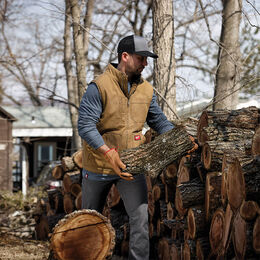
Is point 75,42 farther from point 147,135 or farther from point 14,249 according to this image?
point 14,249

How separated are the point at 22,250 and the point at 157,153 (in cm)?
267

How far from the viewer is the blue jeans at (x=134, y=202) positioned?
139 inches

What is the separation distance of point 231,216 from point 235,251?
0.28 meters

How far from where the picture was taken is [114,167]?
10.8 ft

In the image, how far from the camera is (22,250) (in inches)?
204

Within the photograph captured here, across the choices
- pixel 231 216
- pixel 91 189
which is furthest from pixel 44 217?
pixel 231 216

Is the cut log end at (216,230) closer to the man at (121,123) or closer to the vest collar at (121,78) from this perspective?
the man at (121,123)

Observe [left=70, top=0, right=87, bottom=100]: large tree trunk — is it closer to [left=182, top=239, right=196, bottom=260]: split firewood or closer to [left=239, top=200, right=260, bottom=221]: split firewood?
[left=182, top=239, right=196, bottom=260]: split firewood


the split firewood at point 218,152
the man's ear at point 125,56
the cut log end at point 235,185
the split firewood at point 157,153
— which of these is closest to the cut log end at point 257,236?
the cut log end at point 235,185

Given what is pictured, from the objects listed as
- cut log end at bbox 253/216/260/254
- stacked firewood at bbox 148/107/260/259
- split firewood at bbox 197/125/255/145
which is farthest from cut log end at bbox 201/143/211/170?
cut log end at bbox 253/216/260/254

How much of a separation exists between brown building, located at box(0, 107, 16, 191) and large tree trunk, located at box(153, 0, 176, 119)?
10840 millimetres

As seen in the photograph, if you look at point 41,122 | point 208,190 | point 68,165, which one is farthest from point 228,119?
point 41,122

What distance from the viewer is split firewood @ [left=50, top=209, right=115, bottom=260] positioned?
3.37 m

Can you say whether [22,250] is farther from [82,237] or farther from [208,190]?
[208,190]
